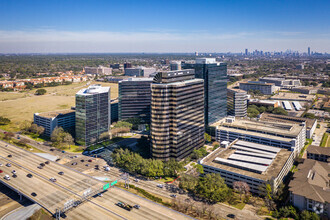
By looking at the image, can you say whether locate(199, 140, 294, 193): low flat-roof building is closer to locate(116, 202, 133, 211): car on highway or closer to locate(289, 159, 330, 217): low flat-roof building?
locate(289, 159, 330, 217): low flat-roof building

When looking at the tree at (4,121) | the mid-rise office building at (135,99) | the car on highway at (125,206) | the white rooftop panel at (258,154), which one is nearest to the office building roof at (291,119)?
the white rooftop panel at (258,154)

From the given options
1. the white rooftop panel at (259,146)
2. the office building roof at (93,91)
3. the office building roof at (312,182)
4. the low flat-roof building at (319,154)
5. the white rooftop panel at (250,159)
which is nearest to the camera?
the office building roof at (312,182)

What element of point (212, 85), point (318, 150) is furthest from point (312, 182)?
point (212, 85)

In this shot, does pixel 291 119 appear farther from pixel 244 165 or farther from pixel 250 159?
pixel 244 165

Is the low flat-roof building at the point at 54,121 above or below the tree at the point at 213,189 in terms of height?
above

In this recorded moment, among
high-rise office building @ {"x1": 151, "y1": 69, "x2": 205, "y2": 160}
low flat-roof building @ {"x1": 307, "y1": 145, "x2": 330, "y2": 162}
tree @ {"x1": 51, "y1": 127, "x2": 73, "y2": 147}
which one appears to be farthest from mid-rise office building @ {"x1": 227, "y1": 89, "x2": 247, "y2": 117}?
tree @ {"x1": 51, "y1": 127, "x2": 73, "y2": 147}

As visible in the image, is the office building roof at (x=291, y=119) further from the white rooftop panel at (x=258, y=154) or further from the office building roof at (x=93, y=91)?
the office building roof at (x=93, y=91)

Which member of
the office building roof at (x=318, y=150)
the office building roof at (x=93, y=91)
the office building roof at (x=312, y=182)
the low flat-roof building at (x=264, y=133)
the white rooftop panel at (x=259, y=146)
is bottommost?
the office building roof at (x=312, y=182)
